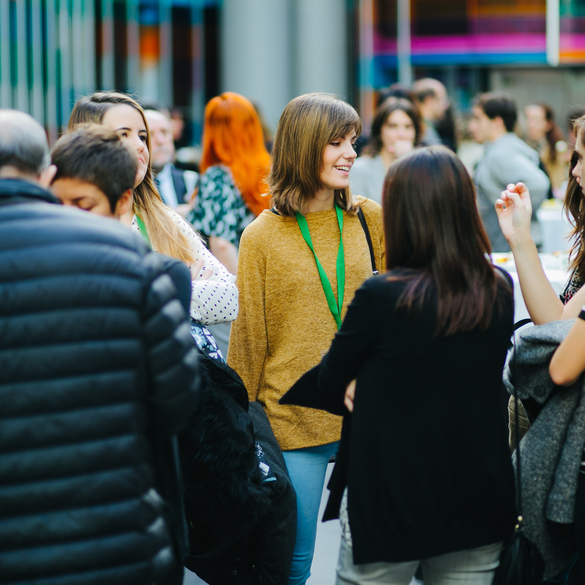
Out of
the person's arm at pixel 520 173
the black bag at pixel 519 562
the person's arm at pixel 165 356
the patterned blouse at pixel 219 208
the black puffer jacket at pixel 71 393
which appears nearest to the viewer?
the black puffer jacket at pixel 71 393

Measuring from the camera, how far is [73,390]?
1.47 m

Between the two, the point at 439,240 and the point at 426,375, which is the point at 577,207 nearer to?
the point at 439,240

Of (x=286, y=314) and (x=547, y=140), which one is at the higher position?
(x=547, y=140)

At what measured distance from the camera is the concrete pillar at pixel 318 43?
11.5 meters

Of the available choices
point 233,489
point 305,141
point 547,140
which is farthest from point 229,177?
point 547,140

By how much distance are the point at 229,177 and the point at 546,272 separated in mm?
1800

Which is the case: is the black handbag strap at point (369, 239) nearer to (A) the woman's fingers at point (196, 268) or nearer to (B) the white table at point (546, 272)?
(A) the woman's fingers at point (196, 268)

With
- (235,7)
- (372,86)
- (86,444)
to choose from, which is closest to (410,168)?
(86,444)

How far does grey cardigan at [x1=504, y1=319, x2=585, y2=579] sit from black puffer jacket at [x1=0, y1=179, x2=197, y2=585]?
1.06 meters

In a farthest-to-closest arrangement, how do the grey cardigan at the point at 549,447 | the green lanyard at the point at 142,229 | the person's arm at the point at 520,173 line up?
the person's arm at the point at 520,173, the green lanyard at the point at 142,229, the grey cardigan at the point at 549,447

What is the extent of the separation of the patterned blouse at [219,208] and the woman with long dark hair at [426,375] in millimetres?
2287

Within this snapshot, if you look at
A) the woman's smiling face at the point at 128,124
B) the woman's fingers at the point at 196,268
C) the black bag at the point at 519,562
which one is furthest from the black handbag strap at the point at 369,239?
the black bag at the point at 519,562

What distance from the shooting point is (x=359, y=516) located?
177 cm

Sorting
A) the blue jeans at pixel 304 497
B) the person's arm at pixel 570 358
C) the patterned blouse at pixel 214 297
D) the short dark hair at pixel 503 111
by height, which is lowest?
the blue jeans at pixel 304 497
